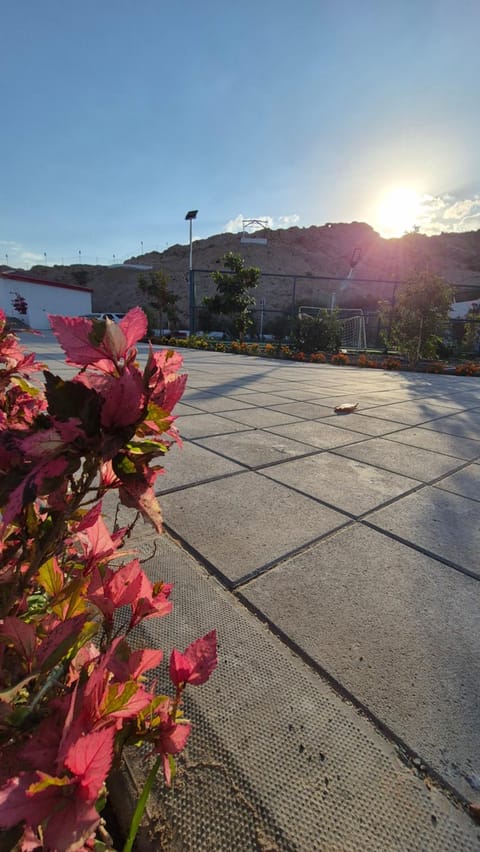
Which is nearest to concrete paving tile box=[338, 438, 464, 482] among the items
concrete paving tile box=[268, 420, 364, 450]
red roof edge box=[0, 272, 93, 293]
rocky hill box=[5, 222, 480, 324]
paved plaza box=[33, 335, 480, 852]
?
paved plaza box=[33, 335, 480, 852]

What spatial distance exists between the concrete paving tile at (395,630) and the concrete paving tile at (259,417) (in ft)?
6.83

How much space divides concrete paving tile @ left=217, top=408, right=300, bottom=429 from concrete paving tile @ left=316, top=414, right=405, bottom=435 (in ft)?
1.30

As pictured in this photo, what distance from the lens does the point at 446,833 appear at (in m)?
0.75

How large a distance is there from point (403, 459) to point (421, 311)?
28.7 feet

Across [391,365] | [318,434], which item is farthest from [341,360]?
[318,434]

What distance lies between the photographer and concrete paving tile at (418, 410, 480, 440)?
3832mm

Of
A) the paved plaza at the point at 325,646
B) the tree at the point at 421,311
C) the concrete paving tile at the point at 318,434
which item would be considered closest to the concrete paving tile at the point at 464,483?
the paved plaza at the point at 325,646

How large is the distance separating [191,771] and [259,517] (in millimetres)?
1144

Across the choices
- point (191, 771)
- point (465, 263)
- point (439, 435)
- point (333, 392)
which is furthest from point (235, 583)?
point (465, 263)

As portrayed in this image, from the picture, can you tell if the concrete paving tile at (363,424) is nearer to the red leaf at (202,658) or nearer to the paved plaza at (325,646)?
the paved plaza at (325,646)

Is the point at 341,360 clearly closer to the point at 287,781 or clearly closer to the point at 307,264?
the point at 287,781

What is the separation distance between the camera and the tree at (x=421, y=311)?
1016cm

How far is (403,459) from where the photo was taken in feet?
9.53

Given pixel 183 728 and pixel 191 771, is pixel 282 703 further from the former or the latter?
pixel 183 728
